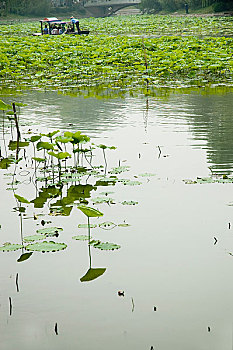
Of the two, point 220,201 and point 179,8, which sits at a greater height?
point 179,8

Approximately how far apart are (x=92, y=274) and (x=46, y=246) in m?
0.35

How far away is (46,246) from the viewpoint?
292cm

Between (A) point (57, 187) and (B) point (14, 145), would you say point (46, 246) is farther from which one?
(B) point (14, 145)

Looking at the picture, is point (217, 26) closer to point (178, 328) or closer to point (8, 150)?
point (8, 150)

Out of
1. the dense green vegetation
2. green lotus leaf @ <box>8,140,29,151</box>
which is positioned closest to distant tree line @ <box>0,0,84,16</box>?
the dense green vegetation

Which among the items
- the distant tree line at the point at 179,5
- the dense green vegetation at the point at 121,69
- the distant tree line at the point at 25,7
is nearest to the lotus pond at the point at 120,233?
the dense green vegetation at the point at 121,69

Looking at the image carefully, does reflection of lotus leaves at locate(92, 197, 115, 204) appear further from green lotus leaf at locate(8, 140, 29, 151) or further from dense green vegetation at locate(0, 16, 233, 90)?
dense green vegetation at locate(0, 16, 233, 90)

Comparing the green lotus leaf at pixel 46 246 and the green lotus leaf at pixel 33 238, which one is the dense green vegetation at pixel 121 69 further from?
the green lotus leaf at pixel 46 246

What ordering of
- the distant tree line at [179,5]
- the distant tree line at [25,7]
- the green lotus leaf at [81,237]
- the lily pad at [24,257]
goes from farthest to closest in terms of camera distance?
the distant tree line at [25,7] < the distant tree line at [179,5] < the green lotus leaf at [81,237] < the lily pad at [24,257]

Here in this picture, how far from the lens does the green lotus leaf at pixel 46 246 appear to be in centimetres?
288

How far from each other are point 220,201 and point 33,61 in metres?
10.6

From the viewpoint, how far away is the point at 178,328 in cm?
222

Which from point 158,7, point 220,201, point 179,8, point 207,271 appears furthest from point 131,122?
point 158,7

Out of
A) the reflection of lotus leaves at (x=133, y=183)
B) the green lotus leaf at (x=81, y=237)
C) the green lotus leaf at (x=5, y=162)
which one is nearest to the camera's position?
the green lotus leaf at (x=81, y=237)
